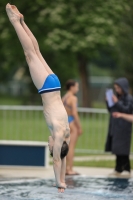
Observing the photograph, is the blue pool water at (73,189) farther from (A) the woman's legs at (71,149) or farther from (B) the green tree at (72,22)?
(B) the green tree at (72,22)

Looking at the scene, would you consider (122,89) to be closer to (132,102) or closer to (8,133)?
(132,102)

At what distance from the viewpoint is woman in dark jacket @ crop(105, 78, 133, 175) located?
50.8ft

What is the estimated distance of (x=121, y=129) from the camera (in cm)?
1579

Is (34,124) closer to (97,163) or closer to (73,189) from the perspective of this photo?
(97,163)

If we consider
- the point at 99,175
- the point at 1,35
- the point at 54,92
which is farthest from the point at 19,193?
the point at 1,35

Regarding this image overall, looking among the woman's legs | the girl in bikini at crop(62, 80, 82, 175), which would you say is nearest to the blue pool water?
the woman's legs

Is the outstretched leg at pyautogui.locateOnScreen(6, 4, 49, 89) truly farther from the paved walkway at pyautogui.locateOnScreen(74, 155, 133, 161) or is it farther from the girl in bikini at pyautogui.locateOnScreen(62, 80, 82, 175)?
the paved walkway at pyautogui.locateOnScreen(74, 155, 133, 161)

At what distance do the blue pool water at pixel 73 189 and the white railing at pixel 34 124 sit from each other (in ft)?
20.2

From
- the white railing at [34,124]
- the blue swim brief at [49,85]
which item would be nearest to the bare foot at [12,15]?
the blue swim brief at [49,85]

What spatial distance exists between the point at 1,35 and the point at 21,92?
4953 centimetres

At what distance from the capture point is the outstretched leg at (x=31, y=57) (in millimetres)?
10984

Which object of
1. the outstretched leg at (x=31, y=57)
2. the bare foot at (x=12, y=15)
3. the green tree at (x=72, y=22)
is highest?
the bare foot at (x=12, y=15)

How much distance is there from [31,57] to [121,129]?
512 cm

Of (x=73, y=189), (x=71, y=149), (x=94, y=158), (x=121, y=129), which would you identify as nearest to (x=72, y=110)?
(x=71, y=149)
